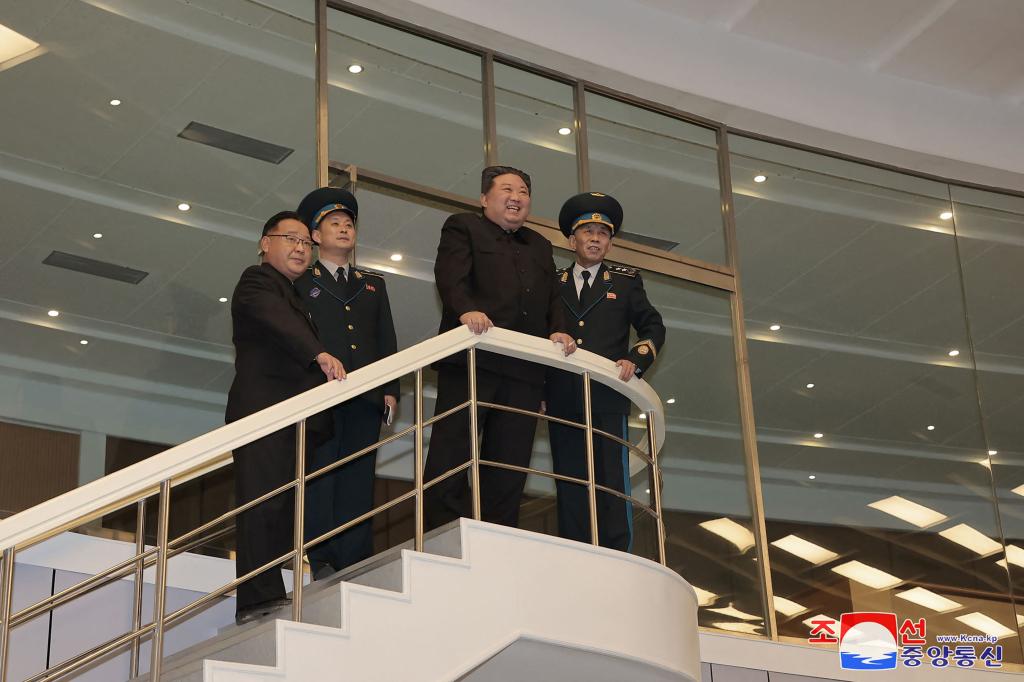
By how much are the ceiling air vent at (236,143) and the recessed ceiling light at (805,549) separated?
307cm

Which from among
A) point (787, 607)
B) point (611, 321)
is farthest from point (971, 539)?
point (611, 321)

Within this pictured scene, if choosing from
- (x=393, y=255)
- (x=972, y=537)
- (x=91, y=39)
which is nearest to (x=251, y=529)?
(x=393, y=255)

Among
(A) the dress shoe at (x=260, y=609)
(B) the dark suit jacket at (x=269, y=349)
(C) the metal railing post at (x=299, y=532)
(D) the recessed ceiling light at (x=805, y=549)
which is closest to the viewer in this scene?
(C) the metal railing post at (x=299, y=532)

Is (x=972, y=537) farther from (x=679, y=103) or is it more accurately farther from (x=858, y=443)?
(x=679, y=103)

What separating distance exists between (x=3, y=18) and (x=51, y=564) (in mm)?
2362

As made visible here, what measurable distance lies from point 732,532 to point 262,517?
120 inches

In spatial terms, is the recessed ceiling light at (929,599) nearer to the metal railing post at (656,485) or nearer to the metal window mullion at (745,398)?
the metal window mullion at (745,398)

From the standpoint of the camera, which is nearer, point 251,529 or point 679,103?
point 251,529

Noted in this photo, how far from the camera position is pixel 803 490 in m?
6.53

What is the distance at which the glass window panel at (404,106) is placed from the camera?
19.5ft

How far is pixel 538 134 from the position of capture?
662cm

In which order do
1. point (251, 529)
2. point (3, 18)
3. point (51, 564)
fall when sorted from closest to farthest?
1. point (251, 529)
2. point (51, 564)
3. point (3, 18)

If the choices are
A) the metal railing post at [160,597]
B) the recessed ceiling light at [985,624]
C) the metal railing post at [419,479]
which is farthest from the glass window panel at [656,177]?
the metal railing post at [160,597]

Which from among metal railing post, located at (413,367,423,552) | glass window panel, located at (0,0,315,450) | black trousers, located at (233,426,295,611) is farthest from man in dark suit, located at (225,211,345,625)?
glass window panel, located at (0,0,315,450)
